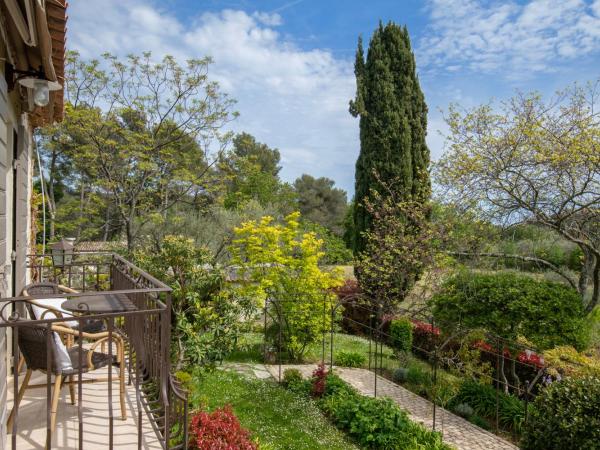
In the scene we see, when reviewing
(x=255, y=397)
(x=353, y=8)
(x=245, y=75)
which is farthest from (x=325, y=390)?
(x=245, y=75)

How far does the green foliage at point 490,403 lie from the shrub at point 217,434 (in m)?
4.15

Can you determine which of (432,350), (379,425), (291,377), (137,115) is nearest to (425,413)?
(379,425)

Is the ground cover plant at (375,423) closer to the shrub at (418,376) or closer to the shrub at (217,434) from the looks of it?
the shrub at (418,376)

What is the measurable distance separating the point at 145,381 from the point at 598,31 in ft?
28.9

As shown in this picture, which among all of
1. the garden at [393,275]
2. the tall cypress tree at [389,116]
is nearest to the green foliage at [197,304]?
the garden at [393,275]

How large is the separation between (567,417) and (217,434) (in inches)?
130

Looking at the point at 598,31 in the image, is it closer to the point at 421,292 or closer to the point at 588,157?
the point at 588,157

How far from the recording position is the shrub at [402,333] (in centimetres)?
1046

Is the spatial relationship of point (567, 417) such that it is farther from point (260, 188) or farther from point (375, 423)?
point (260, 188)

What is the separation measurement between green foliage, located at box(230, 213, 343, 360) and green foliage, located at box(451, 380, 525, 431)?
315 cm

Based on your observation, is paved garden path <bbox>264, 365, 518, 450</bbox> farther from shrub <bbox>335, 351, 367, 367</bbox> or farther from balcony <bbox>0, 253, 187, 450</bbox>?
balcony <bbox>0, 253, 187, 450</bbox>

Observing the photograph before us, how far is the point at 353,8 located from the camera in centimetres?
723

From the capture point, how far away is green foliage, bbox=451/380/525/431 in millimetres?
6555

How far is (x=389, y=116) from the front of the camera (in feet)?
44.5
